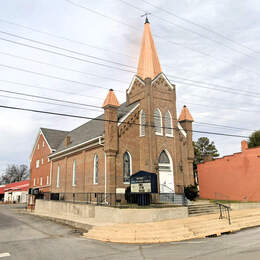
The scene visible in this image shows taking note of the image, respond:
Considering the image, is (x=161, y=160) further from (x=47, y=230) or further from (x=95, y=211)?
(x=47, y=230)

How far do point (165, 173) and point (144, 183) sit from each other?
6.69 meters

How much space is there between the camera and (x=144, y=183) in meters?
16.6

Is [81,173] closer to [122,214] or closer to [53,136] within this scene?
[122,214]

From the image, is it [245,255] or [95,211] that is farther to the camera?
[95,211]

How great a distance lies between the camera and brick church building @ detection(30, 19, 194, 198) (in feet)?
68.4

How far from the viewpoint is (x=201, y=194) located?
2967cm

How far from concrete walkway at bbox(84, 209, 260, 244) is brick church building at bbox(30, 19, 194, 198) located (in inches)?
268

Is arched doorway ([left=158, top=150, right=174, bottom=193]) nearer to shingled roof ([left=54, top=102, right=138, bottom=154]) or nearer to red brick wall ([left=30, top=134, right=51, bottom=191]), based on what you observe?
shingled roof ([left=54, top=102, right=138, bottom=154])

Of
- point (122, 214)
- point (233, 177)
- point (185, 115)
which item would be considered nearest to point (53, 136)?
point (185, 115)

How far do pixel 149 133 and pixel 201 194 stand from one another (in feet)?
40.5

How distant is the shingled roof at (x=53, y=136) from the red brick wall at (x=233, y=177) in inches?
788

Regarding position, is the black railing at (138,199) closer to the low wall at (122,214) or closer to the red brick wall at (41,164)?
the low wall at (122,214)

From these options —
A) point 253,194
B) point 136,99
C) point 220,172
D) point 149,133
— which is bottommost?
point 253,194

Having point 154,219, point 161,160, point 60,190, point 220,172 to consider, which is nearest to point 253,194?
point 220,172
